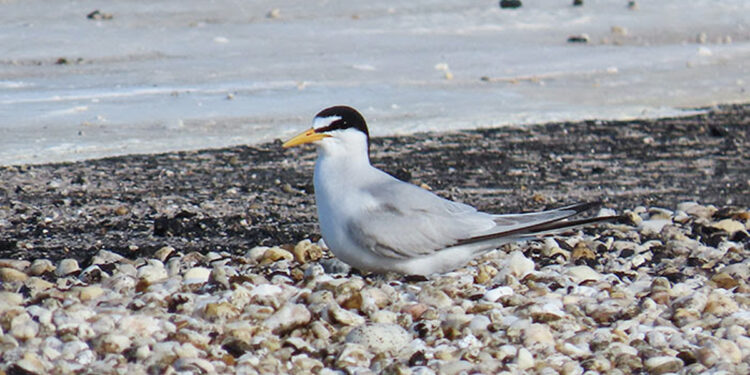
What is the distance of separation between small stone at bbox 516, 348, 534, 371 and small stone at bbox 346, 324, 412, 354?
37cm

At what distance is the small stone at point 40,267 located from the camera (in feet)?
17.0

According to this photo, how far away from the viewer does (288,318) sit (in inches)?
171

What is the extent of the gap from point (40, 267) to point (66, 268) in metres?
0.11

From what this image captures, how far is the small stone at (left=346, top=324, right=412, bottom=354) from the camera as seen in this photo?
421 centimetres

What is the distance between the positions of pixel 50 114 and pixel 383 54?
4213 millimetres

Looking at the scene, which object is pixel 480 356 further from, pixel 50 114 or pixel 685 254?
pixel 50 114

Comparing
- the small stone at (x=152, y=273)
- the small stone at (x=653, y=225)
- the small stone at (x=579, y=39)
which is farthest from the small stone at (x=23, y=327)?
the small stone at (x=579, y=39)

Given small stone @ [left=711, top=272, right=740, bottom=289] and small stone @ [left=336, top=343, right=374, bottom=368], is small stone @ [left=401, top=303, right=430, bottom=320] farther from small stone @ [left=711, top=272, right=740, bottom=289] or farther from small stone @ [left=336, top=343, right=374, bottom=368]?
small stone @ [left=711, top=272, right=740, bottom=289]

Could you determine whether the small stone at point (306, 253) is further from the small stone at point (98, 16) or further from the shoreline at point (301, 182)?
the small stone at point (98, 16)

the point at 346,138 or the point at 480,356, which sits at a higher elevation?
the point at 346,138

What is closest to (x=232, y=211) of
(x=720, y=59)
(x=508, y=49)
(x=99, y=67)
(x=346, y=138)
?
(x=346, y=138)

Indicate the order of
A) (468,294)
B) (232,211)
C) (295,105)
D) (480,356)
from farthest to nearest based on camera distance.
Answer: (295,105) < (232,211) < (468,294) < (480,356)

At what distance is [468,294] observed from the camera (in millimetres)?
4805

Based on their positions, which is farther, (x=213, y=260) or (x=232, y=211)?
(x=232, y=211)
